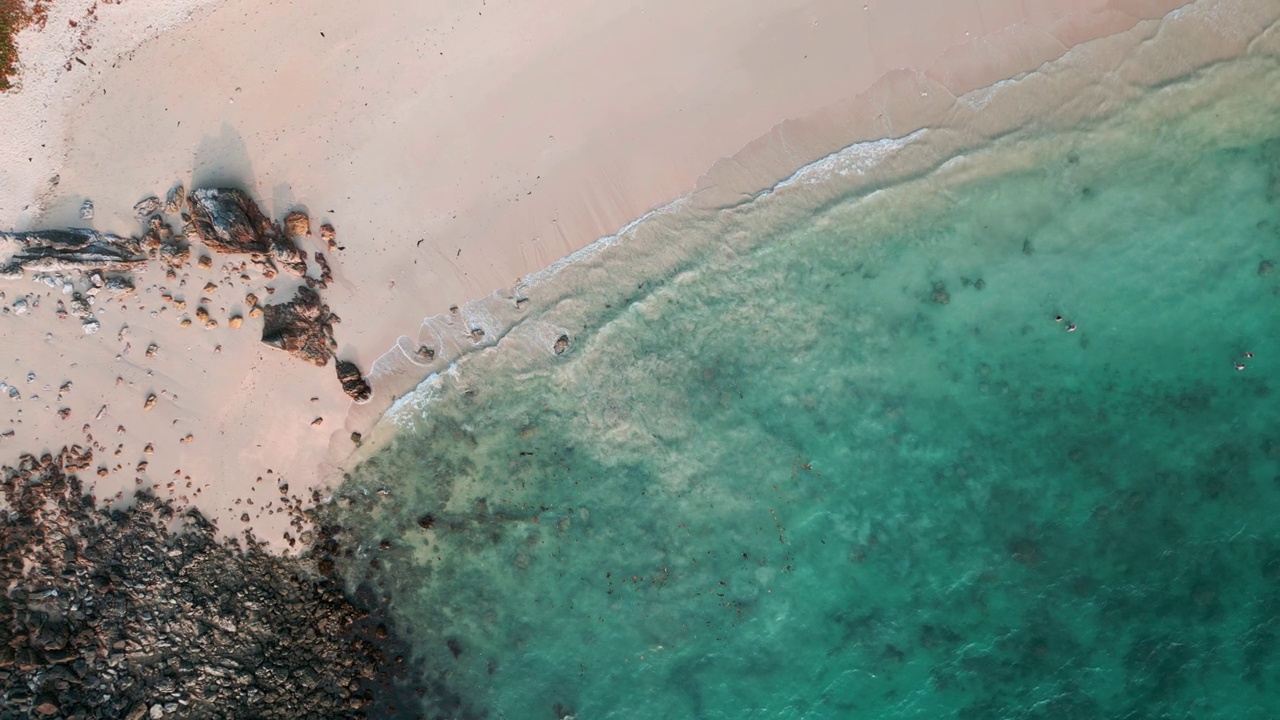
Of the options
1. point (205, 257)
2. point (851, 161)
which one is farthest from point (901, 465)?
point (205, 257)

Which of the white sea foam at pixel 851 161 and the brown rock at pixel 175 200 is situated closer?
the brown rock at pixel 175 200

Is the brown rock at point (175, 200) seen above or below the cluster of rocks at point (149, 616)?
above

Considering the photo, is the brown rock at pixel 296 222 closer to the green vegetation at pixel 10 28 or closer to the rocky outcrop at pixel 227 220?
the rocky outcrop at pixel 227 220

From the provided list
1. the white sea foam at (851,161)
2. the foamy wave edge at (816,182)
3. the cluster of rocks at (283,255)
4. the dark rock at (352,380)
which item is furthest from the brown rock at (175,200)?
the white sea foam at (851,161)

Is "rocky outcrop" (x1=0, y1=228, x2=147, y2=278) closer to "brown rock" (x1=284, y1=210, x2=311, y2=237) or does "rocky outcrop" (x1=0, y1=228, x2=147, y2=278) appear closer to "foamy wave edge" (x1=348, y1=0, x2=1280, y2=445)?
"brown rock" (x1=284, y1=210, x2=311, y2=237)

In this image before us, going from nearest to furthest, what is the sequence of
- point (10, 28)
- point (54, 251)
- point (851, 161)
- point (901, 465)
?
point (10, 28), point (54, 251), point (851, 161), point (901, 465)

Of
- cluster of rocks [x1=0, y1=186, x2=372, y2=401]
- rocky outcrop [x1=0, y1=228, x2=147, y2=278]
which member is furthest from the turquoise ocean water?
rocky outcrop [x1=0, y1=228, x2=147, y2=278]

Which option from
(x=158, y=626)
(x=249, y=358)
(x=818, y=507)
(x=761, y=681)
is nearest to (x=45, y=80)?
(x=249, y=358)

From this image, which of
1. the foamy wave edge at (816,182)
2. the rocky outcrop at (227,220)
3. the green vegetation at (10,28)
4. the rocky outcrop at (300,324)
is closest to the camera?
the green vegetation at (10,28)

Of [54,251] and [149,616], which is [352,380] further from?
[149,616]
